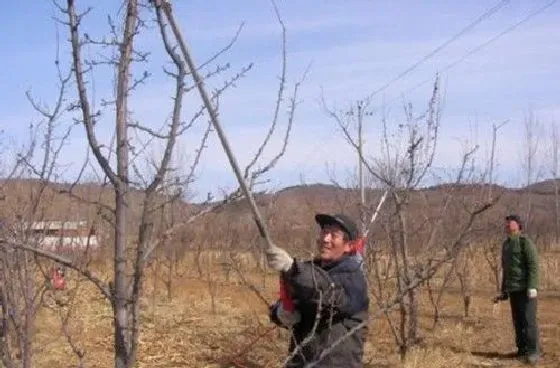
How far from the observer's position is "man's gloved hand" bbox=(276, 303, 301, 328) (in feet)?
A: 9.83

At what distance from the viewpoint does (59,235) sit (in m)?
6.02

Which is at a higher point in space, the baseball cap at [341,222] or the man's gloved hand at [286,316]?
the baseball cap at [341,222]

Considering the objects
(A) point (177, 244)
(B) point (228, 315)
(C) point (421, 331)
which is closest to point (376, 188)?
(C) point (421, 331)

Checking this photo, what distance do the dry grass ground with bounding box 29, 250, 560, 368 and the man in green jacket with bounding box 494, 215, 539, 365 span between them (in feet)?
1.05

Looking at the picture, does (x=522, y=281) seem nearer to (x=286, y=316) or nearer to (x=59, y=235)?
(x=59, y=235)

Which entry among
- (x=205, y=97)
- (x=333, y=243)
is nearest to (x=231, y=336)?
(x=333, y=243)

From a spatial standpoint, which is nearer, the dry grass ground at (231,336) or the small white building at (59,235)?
the small white building at (59,235)

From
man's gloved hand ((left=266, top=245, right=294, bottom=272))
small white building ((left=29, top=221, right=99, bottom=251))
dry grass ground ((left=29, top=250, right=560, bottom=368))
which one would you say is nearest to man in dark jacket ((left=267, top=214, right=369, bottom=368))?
man's gloved hand ((left=266, top=245, right=294, bottom=272))

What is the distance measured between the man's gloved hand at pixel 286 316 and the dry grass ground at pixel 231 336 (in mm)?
3504

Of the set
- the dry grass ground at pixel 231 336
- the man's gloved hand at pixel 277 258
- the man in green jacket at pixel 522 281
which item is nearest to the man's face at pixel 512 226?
the man in green jacket at pixel 522 281

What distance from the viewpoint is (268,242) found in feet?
6.53

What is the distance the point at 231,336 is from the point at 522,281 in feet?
12.7

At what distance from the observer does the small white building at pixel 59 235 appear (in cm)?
436

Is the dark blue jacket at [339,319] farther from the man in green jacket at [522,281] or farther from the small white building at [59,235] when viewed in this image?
the man in green jacket at [522,281]
